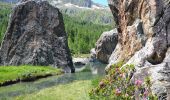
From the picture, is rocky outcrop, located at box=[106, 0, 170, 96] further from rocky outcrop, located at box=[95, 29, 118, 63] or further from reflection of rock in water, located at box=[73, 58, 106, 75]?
rocky outcrop, located at box=[95, 29, 118, 63]

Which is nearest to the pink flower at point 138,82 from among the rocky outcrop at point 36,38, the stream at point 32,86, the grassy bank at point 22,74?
the stream at point 32,86

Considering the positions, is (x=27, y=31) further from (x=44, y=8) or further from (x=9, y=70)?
(x=9, y=70)

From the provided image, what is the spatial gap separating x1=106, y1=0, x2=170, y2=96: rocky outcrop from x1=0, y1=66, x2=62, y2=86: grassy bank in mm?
25771

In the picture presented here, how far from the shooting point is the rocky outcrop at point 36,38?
93688 millimetres

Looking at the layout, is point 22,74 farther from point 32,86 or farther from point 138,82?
point 138,82

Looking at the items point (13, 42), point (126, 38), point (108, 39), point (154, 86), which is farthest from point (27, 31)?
point (154, 86)

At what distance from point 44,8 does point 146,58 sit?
70.6m

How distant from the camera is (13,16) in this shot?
325 ft

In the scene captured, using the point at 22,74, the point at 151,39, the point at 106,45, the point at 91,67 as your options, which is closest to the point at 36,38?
the point at 22,74

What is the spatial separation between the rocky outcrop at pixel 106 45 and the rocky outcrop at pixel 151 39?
72283mm

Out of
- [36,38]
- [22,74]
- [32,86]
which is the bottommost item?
[22,74]

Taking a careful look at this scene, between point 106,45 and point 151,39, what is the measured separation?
97.3m

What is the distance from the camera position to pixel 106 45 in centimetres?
12962

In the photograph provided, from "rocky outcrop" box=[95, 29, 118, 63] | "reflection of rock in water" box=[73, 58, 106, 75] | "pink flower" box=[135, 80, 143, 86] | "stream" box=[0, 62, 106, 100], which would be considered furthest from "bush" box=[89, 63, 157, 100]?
"rocky outcrop" box=[95, 29, 118, 63]
